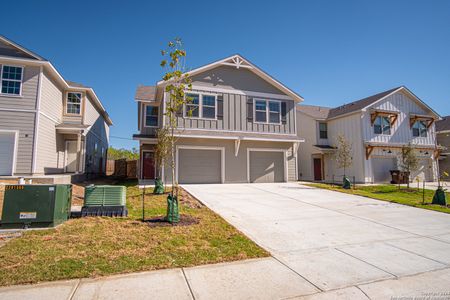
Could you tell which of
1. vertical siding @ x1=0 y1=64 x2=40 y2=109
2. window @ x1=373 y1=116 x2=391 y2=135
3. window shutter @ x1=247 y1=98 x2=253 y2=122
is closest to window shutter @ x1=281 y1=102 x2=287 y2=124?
window shutter @ x1=247 y1=98 x2=253 y2=122

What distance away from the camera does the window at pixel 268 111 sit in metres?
16.7

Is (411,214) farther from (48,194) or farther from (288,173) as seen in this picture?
(48,194)

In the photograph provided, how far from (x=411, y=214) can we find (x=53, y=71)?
1811 centimetres

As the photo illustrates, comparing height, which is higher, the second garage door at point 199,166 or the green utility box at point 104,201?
the second garage door at point 199,166

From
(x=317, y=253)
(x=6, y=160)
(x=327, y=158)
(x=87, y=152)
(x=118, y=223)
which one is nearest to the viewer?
(x=317, y=253)

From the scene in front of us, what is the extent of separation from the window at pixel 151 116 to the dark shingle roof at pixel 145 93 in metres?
0.65

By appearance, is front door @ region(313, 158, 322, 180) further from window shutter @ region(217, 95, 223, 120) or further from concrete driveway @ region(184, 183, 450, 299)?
concrete driveway @ region(184, 183, 450, 299)

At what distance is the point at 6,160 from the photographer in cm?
1212

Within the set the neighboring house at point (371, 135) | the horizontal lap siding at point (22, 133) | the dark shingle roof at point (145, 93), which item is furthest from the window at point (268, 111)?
the horizontal lap siding at point (22, 133)

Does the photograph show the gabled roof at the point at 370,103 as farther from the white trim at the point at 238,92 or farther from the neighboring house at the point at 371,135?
the white trim at the point at 238,92

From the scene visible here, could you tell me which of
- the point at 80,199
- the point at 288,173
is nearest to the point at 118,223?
the point at 80,199

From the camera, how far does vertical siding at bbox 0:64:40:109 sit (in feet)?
40.4

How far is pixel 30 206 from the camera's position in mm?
5676

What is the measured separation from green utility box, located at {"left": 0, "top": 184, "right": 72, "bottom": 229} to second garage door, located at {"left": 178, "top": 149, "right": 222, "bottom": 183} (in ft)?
29.9
